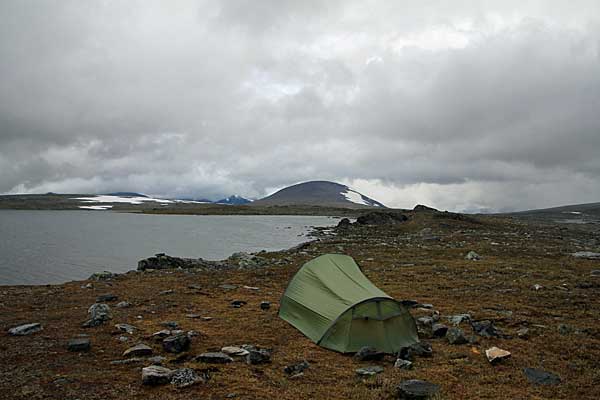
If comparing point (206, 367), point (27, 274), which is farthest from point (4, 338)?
point (27, 274)

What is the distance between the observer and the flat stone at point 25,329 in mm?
11656

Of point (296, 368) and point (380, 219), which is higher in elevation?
point (380, 219)

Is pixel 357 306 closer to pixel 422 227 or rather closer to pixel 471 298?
pixel 471 298

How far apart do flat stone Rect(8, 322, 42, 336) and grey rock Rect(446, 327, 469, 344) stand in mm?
11863

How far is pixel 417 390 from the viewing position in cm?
810

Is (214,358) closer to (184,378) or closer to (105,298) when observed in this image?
(184,378)

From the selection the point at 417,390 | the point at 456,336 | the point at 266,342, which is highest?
the point at 456,336

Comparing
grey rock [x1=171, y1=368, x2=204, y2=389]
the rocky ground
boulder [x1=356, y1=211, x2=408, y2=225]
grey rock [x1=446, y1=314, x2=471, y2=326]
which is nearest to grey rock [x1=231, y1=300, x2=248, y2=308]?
the rocky ground

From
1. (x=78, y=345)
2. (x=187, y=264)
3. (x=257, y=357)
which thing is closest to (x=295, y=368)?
(x=257, y=357)

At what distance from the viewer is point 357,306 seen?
441 inches

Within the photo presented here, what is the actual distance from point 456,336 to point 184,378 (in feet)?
23.9

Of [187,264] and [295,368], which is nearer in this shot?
[295,368]

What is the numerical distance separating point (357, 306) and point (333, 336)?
3.56ft

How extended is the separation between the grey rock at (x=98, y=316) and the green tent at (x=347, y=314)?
19.0 ft
